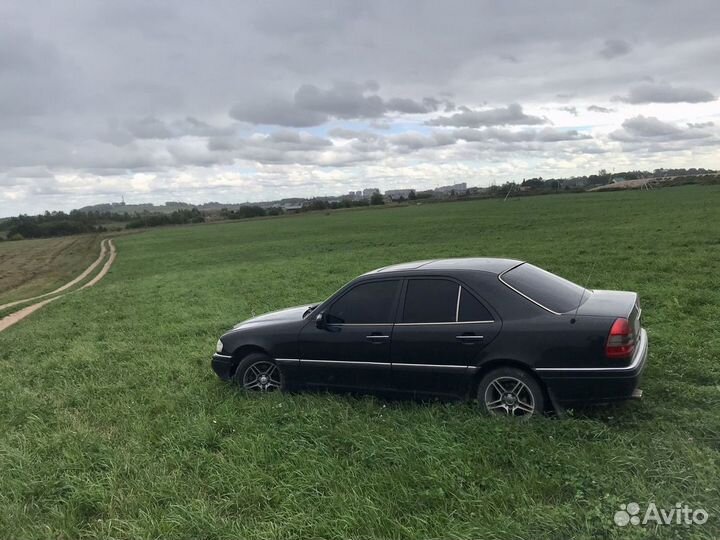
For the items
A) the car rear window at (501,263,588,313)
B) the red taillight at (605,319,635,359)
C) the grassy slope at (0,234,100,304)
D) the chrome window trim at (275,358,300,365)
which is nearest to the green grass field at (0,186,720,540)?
the chrome window trim at (275,358,300,365)

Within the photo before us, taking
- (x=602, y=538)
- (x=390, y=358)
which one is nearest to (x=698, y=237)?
(x=390, y=358)

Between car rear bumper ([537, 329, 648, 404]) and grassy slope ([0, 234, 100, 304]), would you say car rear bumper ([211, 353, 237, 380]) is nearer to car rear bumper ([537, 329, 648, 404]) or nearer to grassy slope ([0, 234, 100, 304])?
car rear bumper ([537, 329, 648, 404])

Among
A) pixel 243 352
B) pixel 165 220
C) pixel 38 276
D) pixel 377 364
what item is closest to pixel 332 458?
pixel 377 364

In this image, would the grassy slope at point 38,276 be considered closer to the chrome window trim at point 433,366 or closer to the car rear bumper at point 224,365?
the car rear bumper at point 224,365

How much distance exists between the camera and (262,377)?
226 inches

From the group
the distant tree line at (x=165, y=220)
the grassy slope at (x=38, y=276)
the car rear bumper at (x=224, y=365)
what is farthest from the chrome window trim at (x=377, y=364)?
the distant tree line at (x=165, y=220)

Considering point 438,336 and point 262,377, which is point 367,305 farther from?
point 262,377

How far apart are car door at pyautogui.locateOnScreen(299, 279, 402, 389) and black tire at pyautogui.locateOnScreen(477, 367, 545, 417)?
937 mm

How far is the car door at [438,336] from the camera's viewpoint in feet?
15.1

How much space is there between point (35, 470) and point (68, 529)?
3.60 ft

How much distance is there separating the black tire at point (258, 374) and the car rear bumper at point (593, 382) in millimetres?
2804

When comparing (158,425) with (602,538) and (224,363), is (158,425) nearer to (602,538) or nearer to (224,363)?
(224,363)

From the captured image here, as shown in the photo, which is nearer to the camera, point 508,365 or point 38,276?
point 508,365

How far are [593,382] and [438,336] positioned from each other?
132 cm
